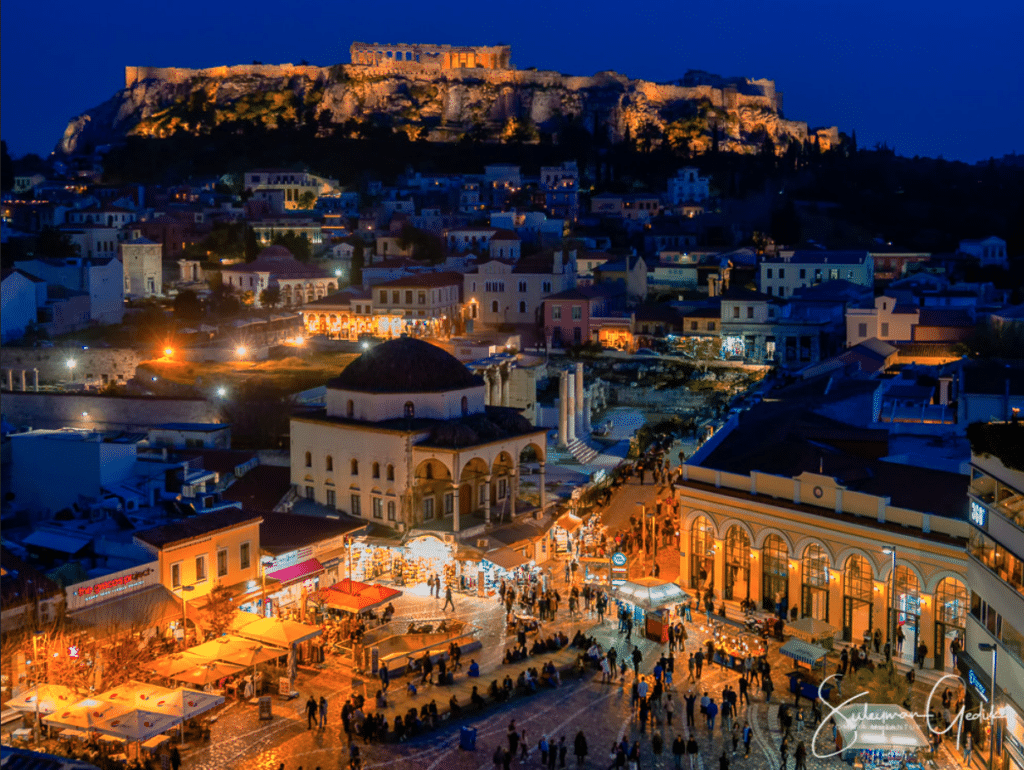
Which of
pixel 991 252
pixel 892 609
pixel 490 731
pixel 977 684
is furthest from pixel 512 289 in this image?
pixel 977 684

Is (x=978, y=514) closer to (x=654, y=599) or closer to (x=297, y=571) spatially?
(x=654, y=599)

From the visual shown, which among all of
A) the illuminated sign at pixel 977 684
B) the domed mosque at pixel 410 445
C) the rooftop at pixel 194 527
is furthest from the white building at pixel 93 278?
the illuminated sign at pixel 977 684

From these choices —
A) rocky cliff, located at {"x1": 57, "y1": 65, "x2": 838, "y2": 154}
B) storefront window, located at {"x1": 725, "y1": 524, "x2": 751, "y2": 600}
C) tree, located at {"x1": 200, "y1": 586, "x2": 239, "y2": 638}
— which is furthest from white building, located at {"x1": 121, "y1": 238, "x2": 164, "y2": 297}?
storefront window, located at {"x1": 725, "y1": 524, "x2": 751, "y2": 600}

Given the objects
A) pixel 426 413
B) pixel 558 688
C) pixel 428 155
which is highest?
pixel 428 155

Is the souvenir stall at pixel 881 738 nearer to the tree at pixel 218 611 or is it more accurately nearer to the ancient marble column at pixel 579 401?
the tree at pixel 218 611

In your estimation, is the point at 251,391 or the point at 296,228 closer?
the point at 251,391

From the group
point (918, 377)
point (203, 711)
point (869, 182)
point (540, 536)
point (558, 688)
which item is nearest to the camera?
point (203, 711)

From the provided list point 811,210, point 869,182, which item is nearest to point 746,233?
point 811,210

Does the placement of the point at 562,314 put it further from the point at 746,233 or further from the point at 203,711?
the point at 203,711
